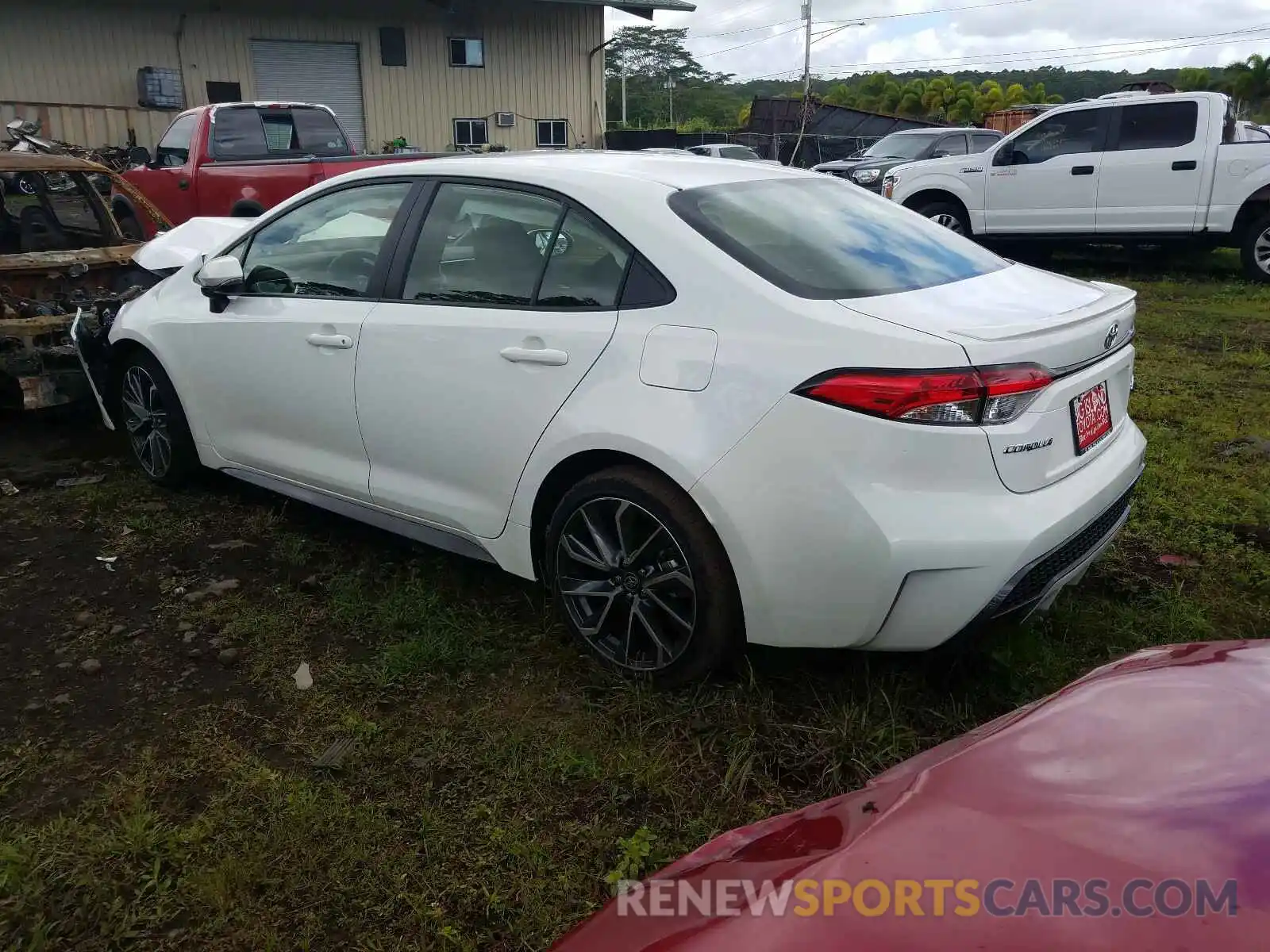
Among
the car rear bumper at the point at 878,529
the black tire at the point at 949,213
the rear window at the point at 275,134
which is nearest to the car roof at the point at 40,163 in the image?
the rear window at the point at 275,134

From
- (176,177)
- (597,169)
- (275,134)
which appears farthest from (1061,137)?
(597,169)

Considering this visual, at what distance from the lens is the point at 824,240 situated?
3.14 meters

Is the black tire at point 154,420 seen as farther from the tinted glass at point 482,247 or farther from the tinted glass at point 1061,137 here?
the tinted glass at point 1061,137

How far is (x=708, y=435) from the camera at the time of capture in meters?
2.75

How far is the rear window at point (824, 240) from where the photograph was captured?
291 cm

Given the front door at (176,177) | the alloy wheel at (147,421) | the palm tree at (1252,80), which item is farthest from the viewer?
the palm tree at (1252,80)

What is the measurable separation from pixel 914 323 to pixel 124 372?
3875 mm

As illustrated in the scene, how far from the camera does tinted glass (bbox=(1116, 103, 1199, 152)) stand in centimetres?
1053

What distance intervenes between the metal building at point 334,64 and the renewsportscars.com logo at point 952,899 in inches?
669

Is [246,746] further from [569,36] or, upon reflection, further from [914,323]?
[569,36]

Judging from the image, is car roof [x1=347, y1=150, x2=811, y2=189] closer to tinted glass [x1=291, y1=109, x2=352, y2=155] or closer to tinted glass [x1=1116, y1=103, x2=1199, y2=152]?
tinted glass [x1=291, y1=109, x2=352, y2=155]

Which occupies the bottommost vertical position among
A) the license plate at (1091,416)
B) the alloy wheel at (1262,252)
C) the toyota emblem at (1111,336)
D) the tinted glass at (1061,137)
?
the alloy wheel at (1262,252)

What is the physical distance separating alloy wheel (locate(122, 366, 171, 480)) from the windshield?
14.1 metres

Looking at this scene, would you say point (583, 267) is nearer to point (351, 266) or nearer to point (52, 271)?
point (351, 266)
